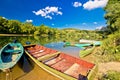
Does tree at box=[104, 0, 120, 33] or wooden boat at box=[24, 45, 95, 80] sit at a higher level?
tree at box=[104, 0, 120, 33]

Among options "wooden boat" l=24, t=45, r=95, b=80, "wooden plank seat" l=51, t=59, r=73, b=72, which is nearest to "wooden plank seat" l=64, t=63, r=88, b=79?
"wooden boat" l=24, t=45, r=95, b=80

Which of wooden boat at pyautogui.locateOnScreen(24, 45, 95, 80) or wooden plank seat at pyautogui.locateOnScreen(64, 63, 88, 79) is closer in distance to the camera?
wooden boat at pyautogui.locateOnScreen(24, 45, 95, 80)

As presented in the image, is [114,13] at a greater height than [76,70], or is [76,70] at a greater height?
[114,13]

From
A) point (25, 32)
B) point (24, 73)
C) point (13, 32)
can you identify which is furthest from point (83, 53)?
point (25, 32)

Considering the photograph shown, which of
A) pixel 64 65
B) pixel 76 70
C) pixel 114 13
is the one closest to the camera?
pixel 76 70

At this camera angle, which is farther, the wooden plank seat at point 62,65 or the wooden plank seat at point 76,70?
the wooden plank seat at point 62,65

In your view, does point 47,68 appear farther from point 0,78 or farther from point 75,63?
point 0,78

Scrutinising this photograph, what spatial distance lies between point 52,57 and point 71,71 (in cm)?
349

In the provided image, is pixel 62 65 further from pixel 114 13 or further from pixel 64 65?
pixel 114 13

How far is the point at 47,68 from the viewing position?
988 cm

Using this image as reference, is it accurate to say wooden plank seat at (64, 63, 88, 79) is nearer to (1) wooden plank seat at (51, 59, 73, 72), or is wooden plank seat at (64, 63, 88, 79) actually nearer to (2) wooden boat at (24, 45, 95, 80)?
(2) wooden boat at (24, 45, 95, 80)

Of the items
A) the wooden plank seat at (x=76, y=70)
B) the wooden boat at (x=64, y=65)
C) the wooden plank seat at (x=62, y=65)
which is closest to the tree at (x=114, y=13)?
the wooden boat at (x=64, y=65)

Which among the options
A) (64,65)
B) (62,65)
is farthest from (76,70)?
(62,65)

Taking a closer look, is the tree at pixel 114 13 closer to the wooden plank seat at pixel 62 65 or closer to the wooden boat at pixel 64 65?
the wooden boat at pixel 64 65
